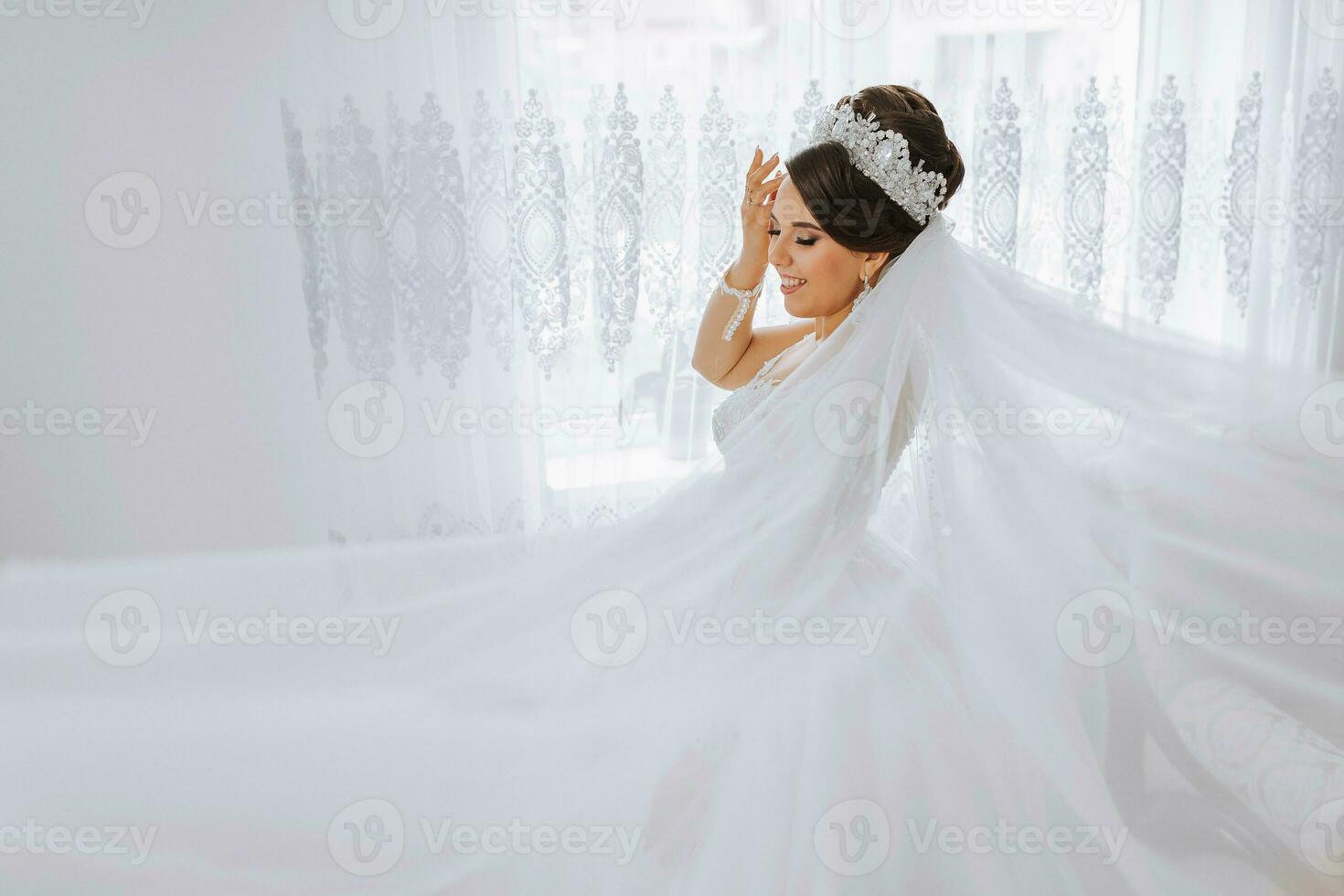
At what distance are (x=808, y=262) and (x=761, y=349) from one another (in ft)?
1.31

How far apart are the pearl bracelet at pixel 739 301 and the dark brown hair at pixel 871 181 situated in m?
0.35

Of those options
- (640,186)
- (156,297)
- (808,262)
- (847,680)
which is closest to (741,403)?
(808,262)

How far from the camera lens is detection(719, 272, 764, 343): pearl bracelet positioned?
6.19ft

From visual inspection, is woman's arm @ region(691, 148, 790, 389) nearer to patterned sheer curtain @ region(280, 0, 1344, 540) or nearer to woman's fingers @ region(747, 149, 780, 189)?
woman's fingers @ region(747, 149, 780, 189)

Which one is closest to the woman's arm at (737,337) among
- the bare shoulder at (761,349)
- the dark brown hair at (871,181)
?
the bare shoulder at (761,349)

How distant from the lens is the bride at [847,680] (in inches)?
42.9

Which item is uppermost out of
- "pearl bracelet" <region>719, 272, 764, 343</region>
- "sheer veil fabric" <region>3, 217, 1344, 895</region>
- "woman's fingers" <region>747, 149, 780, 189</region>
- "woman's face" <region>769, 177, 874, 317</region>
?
"woman's fingers" <region>747, 149, 780, 189</region>

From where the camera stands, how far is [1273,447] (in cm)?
120

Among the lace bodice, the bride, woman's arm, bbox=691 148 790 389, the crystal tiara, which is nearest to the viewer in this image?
the bride

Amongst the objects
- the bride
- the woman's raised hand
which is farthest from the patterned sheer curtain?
the bride

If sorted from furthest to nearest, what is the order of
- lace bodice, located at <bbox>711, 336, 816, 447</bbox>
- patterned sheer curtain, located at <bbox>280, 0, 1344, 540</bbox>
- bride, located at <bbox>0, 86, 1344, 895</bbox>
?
1. patterned sheer curtain, located at <bbox>280, 0, 1344, 540</bbox>
2. lace bodice, located at <bbox>711, 336, 816, 447</bbox>
3. bride, located at <bbox>0, 86, 1344, 895</bbox>

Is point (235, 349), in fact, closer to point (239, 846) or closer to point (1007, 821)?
point (239, 846)

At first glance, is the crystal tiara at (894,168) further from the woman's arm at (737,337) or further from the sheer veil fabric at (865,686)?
the woman's arm at (737,337)

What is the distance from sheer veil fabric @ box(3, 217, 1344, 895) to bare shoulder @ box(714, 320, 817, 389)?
0.60m
